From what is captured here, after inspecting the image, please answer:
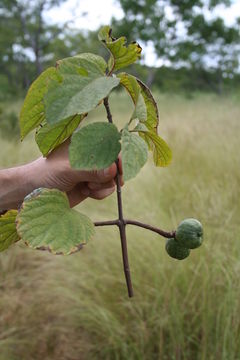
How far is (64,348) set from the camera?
5.88ft

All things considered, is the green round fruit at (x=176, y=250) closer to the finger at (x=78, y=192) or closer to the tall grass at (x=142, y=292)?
the finger at (x=78, y=192)

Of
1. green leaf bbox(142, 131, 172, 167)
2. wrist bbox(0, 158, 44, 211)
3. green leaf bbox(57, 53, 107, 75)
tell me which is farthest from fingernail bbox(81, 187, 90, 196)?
green leaf bbox(57, 53, 107, 75)

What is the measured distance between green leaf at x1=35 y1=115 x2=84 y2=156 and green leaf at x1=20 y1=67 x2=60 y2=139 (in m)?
0.01

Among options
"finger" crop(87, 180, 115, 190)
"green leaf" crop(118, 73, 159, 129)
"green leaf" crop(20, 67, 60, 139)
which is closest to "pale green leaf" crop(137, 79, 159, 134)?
"green leaf" crop(118, 73, 159, 129)

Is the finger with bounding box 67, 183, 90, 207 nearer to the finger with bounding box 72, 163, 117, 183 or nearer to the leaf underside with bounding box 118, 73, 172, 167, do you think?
the finger with bounding box 72, 163, 117, 183

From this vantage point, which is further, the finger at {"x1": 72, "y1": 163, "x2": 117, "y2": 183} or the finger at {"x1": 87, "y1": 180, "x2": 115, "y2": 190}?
the finger at {"x1": 87, "y1": 180, "x2": 115, "y2": 190}

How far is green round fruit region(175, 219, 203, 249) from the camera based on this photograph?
357 mm

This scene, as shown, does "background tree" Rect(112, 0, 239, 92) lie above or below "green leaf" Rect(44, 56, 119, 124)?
above

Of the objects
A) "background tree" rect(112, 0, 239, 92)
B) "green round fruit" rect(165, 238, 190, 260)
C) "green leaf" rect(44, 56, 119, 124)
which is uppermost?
"background tree" rect(112, 0, 239, 92)

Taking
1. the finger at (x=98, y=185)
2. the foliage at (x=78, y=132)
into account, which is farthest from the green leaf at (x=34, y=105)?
the finger at (x=98, y=185)

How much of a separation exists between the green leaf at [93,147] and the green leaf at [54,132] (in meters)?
0.07

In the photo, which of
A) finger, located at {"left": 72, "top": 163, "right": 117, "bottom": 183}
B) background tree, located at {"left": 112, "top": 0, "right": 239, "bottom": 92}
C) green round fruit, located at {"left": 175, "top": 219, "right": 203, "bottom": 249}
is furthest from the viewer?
background tree, located at {"left": 112, "top": 0, "right": 239, "bottom": 92}

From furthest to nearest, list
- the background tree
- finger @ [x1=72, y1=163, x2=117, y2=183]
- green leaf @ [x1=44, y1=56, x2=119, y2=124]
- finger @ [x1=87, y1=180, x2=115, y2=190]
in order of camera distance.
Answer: the background tree
finger @ [x1=87, y1=180, x2=115, y2=190]
finger @ [x1=72, y1=163, x2=117, y2=183]
green leaf @ [x1=44, y1=56, x2=119, y2=124]

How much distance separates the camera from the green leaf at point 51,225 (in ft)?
1.00
